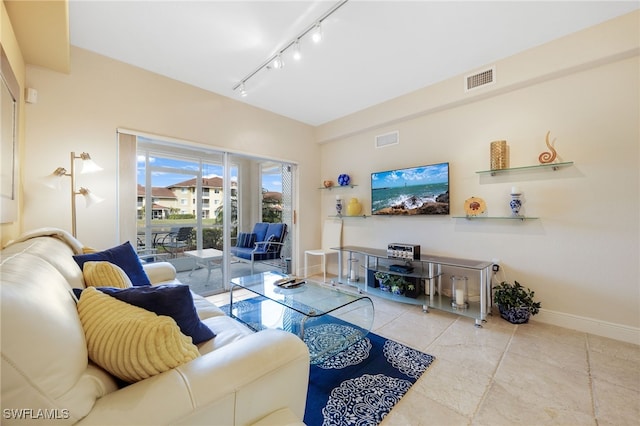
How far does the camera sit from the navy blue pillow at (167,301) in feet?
3.39

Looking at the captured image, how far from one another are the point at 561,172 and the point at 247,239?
14.2 ft

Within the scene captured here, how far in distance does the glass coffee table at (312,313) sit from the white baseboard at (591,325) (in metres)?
1.93

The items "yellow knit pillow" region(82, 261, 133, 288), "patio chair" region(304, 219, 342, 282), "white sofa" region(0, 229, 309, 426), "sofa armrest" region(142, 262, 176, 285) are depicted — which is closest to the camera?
"white sofa" region(0, 229, 309, 426)

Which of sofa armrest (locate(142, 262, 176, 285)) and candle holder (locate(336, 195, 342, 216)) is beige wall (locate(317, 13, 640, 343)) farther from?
sofa armrest (locate(142, 262, 176, 285))

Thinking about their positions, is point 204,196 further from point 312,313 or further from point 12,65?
point 312,313

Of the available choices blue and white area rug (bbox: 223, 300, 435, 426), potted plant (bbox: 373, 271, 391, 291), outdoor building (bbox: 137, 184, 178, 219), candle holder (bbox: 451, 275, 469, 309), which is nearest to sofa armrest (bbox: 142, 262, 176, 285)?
outdoor building (bbox: 137, 184, 178, 219)

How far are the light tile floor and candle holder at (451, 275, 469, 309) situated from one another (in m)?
→ 0.23

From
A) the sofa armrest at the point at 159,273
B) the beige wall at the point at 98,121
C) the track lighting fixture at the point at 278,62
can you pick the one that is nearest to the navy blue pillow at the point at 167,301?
the sofa armrest at the point at 159,273

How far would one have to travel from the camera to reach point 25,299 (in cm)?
66

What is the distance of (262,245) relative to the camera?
4336mm

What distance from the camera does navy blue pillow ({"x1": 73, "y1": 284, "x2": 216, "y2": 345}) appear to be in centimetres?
103

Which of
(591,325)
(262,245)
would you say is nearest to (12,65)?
(262,245)

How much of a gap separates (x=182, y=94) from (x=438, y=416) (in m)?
4.02

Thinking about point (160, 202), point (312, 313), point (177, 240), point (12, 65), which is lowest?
point (312, 313)
